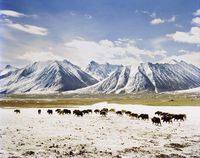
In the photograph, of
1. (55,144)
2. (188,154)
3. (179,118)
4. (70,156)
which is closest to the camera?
(70,156)

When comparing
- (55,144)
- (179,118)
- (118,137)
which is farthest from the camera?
(179,118)

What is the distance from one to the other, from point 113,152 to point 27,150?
4910 millimetres

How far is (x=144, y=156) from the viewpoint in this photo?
58.0ft

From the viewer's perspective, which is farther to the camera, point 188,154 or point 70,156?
point 188,154

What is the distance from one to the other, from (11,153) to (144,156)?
7.15m

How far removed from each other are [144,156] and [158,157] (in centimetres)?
77

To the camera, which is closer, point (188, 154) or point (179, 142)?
point (188, 154)

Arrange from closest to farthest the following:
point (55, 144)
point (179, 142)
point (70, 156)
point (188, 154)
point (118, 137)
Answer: point (70, 156), point (188, 154), point (55, 144), point (179, 142), point (118, 137)

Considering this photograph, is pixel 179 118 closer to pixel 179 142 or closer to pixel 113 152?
pixel 179 142

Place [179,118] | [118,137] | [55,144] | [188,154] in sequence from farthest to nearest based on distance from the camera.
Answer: [179,118]
[118,137]
[55,144]
[188,154]

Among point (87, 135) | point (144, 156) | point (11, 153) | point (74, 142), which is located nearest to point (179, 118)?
point (87, 135)

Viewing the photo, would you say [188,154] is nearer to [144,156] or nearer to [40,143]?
[144,156]

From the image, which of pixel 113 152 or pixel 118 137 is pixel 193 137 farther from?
pixel 113 152

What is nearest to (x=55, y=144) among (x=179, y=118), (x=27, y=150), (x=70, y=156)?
(x=27, y=150)
